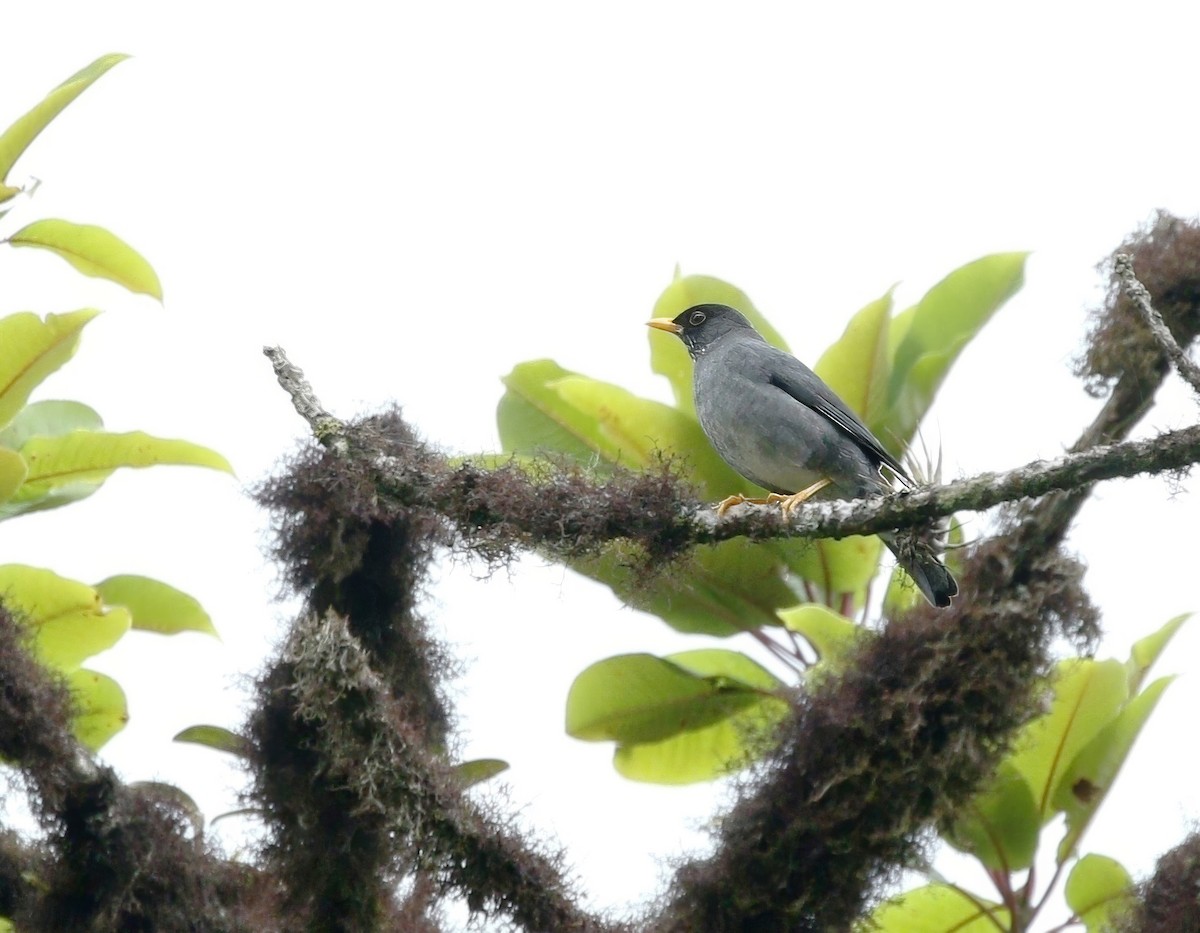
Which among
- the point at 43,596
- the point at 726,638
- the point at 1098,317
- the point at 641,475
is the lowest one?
the point at 43,596

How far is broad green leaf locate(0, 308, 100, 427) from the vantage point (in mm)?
4031

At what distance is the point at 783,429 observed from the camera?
472 centimetres

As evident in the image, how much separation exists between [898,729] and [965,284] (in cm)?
192

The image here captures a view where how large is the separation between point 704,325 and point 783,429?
84cm

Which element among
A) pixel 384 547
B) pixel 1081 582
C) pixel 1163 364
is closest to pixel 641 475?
pixel 384 547

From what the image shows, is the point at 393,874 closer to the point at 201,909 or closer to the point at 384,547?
the point at 201,909

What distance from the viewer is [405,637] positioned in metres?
4.11

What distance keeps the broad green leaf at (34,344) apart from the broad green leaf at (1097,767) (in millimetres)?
3380

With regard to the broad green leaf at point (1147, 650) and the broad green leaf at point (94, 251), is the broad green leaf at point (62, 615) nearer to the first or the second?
the broad green leaf at point (94, 251)

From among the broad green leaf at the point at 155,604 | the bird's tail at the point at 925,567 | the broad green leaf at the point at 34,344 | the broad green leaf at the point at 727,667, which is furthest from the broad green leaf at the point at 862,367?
the broad green leaf at the point at 34,344

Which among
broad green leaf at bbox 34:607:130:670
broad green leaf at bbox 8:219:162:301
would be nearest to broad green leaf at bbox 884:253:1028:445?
broad green leaf at bbox 8:219:162:301

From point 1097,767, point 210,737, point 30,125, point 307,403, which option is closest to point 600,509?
point 307,403

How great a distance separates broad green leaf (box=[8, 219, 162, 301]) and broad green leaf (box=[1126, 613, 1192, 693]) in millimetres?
3378

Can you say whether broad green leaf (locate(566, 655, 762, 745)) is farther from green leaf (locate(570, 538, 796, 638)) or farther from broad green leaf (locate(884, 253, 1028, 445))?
broad green leaf (locate(884, 253, 1028, 445))
